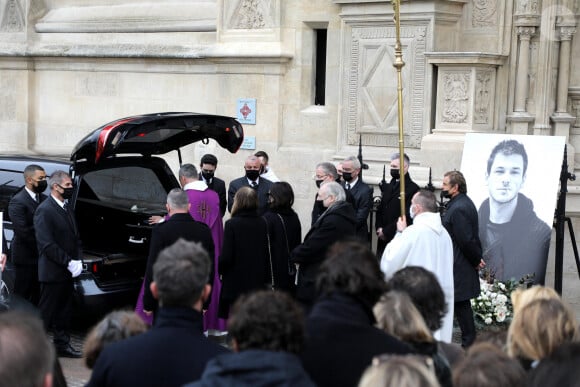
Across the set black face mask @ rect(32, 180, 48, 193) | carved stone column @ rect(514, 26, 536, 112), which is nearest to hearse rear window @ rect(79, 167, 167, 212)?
black face mask @ rect(32, 180, 48, 193)

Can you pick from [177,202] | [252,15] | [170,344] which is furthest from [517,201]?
[170,344]

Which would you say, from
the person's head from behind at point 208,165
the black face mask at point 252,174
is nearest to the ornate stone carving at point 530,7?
the black face mask at point 252,174

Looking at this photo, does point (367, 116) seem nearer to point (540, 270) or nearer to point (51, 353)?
point (540, 270)

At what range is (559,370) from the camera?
4449 mm

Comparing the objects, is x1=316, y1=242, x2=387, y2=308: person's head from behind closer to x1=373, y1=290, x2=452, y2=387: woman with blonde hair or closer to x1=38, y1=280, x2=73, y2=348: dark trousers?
x1=373, y1=290, x2=452, y2=387: woman with blonde hair

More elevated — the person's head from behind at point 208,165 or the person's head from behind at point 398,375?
the person's head from behind at point 208,165

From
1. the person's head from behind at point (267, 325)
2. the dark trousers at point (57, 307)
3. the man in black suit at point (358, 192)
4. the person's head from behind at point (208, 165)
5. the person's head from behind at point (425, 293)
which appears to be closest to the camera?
the person's head from behind at point (267, 325)

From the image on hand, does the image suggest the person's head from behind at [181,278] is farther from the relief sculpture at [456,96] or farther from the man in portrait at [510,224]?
the relief sculpture at [456,96]

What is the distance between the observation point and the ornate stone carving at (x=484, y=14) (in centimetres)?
1270

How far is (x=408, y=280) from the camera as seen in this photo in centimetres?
514

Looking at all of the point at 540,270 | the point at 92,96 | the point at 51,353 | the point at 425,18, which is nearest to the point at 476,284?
the point at 540,270

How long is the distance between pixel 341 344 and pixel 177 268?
76 cm

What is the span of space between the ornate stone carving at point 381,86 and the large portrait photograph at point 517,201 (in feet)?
8.12

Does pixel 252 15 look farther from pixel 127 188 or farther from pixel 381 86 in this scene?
pixel 127 188
